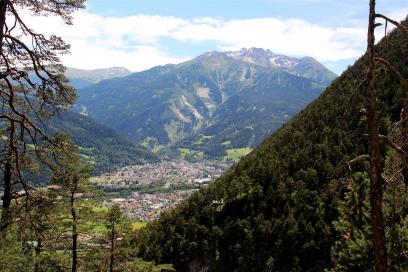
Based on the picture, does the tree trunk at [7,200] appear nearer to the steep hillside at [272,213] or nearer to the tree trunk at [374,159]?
the tree trunk at [374,159]

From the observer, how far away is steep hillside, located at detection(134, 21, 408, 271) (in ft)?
201

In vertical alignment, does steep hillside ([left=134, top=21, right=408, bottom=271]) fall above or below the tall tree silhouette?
below

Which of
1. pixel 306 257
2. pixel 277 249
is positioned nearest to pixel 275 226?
pixel 277 249

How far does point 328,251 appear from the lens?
56.2 m

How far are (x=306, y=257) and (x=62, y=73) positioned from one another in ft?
169

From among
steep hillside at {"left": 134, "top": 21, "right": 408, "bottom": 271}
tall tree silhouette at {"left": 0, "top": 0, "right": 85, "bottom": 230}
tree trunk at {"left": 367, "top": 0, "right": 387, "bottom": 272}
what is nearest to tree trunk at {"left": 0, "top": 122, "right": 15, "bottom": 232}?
tall tree silhouette at {"left": 0, "top": 0, "right": 85, "bottom": 230}

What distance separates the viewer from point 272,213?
72438mm

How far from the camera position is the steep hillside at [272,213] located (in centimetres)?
6119

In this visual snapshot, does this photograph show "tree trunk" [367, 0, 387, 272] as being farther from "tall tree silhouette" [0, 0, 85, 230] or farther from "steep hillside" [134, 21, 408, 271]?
"steep hillside" [134, 21, 408, 271]

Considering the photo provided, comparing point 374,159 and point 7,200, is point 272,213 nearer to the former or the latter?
point 7,200

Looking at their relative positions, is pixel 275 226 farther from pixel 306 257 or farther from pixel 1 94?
pixel 1 94

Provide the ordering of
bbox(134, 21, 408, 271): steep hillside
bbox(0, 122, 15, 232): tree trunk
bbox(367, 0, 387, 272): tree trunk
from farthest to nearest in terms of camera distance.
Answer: bbox(134, 21, 408, 271): steep hillside
bbox(0, 122, 15, 232): tree trunk
bbox(367, 0, 387, 272): tree trunk

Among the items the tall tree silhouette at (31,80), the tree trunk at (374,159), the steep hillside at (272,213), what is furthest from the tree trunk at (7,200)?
the steep hillside at (272,213)

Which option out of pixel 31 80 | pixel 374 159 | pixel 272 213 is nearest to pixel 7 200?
pixel 31 80
